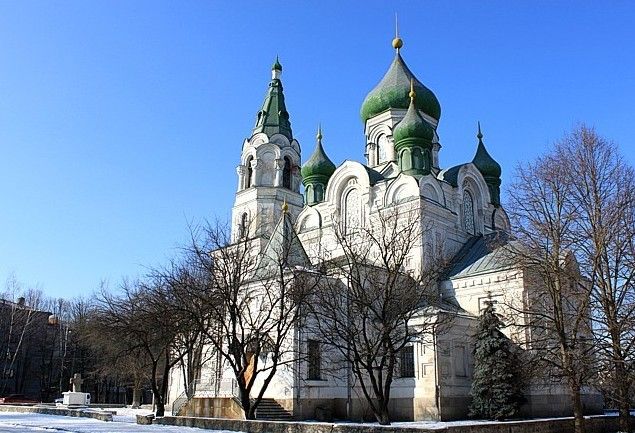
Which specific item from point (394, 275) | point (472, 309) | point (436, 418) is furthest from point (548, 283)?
point (472, 309)

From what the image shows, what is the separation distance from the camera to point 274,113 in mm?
41625

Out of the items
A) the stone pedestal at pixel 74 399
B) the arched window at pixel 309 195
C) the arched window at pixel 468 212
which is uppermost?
the arched window at pixel 309 195

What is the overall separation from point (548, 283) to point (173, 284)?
13.2m

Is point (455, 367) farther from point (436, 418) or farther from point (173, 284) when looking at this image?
point (173, 284)

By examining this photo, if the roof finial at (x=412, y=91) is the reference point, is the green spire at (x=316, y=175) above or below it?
below

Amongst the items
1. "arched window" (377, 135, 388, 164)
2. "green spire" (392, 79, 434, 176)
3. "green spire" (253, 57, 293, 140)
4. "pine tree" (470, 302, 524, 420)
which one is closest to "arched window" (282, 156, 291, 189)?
"green spire" (253, 57, 293, 140)

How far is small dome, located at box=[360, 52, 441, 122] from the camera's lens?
3697 cm

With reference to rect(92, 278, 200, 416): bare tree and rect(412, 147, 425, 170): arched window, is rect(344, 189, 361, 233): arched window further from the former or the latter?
rect(92, 278, 200, 416): bare tree

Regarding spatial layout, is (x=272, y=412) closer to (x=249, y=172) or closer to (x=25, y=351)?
(x=249, y=172)

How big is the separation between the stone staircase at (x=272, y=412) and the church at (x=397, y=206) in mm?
128

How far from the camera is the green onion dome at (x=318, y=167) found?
37.8m

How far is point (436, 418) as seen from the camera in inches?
950

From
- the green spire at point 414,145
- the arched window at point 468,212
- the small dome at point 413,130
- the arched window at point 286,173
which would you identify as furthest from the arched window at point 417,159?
the arched window at point 286,173

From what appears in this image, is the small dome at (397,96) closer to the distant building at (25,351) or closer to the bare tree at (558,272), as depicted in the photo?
the bare tree at (558,272)
